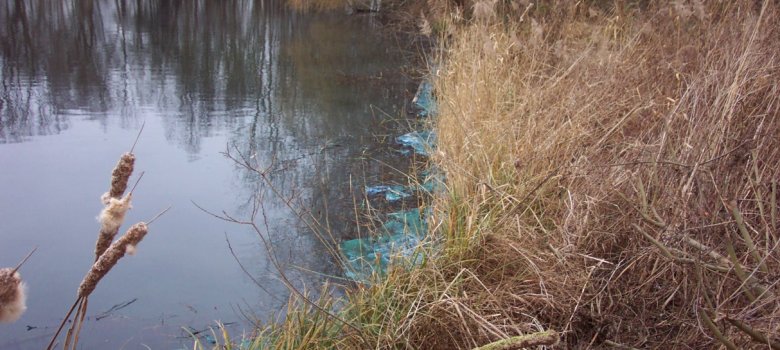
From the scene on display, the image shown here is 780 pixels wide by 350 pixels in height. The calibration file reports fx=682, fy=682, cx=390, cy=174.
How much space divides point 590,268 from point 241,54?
954 centimetres

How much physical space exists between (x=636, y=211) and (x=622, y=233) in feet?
0.39

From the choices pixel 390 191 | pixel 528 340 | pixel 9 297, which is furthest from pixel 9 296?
pixel 390 191

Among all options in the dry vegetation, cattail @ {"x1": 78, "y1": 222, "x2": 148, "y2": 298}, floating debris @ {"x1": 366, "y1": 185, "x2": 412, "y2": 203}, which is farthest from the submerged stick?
floating debris @ {"x1": 366, "y1": 185, "x2": 412, "y2": 203}

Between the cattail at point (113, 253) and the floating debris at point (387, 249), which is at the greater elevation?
the cattail at point (113, 253)

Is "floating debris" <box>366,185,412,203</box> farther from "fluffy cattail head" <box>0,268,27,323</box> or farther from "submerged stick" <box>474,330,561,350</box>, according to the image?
"fluffy cattail head" <box>0,268,27,323</box>

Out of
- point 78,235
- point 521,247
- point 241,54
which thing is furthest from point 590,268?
point 241,54

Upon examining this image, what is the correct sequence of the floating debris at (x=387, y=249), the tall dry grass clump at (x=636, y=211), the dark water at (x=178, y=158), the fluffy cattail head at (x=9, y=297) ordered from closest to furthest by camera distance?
the fluffy cattail head at (x=9, y=297) → the tall dry grass clump at (x=636, y=211) → the floating debris at (x=387, y=249) → the dark water at (x=178, y=158)

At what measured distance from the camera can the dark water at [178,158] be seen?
3.62 meters

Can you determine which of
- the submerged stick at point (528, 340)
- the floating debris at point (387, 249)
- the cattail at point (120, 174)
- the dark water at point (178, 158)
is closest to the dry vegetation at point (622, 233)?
the floating debris at point (387, 249)

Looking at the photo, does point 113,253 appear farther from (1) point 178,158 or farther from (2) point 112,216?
(1) point 178,158

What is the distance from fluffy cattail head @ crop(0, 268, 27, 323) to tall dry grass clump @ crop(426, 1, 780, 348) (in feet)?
4.83

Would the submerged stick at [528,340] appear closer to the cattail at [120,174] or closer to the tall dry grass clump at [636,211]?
the tall dry grass clump at [636,211]

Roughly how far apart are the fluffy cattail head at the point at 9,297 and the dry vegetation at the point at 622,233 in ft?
4.79

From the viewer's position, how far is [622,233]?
2.79 metres
